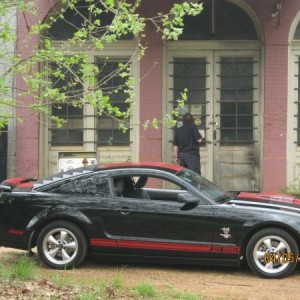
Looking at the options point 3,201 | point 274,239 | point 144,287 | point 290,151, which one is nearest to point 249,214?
point 274,239

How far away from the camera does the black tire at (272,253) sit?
253 inches

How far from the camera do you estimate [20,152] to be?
1174 cm

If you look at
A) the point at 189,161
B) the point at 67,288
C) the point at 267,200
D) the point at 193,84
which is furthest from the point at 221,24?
the point at 67,288

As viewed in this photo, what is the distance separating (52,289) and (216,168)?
23.6 ft

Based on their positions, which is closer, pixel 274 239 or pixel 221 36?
pixel 274 239

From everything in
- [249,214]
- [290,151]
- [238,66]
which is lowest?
[249,214]

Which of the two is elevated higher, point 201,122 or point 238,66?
point 238,66

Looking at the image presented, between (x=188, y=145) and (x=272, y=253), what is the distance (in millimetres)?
4897

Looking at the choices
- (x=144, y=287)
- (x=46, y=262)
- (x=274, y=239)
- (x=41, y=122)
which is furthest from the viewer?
(x=41, y=122)

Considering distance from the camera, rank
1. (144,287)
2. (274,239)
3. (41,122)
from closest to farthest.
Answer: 1. (144,287)
2. (274,239)
3. (41,122)

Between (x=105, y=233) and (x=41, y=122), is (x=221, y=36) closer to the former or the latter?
(x=41, y=122)

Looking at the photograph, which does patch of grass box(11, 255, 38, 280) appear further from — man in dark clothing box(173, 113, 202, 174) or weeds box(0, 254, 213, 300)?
man in dark clothing box(173, 113, 202, 174)

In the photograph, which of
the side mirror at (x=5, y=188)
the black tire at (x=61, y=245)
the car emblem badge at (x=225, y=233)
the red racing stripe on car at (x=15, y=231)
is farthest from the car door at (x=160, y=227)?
the side mirror at (x=5, y=188)

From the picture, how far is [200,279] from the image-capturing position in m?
6.50
